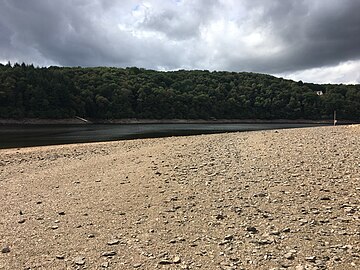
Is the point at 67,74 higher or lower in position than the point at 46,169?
higher

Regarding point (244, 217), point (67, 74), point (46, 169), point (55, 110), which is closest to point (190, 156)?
point (46, 169)

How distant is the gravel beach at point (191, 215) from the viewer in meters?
5.03

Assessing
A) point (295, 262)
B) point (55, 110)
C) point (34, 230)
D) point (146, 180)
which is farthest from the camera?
point (55, 110)

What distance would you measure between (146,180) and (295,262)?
595 cm

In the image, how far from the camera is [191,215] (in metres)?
6.89

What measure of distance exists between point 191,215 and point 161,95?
370ft

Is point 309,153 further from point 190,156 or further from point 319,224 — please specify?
point 319,224

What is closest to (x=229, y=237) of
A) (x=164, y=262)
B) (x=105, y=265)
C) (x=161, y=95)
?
(x=164, y=262)

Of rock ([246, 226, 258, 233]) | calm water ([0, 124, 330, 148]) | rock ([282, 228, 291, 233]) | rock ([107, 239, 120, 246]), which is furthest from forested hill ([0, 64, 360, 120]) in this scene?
rock ([282, 228, 291, 233])

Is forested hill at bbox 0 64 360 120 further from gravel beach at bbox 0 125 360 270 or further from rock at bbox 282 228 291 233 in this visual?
rock at bbox 282 228 291 233

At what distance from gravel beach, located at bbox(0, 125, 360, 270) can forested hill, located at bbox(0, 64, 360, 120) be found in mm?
79290

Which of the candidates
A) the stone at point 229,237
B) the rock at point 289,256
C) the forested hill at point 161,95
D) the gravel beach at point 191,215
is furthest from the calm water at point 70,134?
the forested hill at point 161,95

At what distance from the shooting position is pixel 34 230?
21.1 ft

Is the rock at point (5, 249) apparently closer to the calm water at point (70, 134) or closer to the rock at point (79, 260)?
the rock at point (79, 260)
